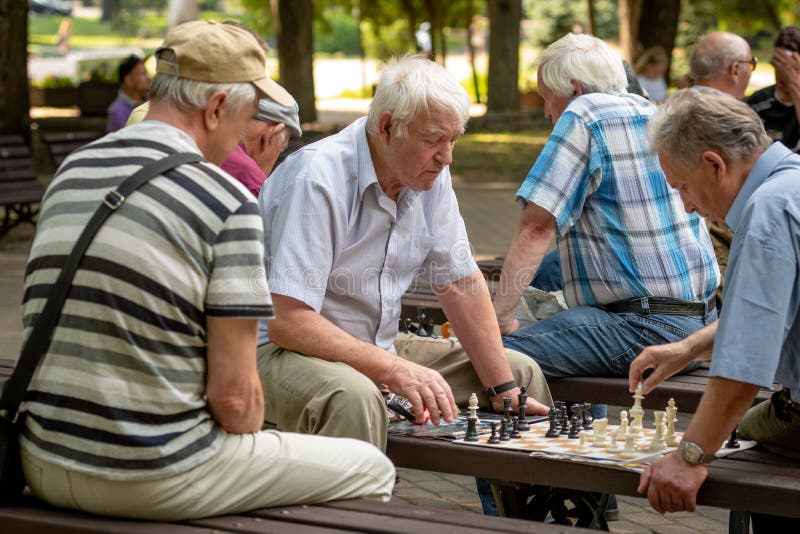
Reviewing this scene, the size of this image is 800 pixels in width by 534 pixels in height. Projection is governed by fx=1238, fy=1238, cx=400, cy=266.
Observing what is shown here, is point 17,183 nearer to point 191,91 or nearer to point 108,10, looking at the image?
point 191,91

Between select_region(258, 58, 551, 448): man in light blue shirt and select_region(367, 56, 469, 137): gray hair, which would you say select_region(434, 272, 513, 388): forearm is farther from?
select_region(367, 56, 469, 137): gray hair

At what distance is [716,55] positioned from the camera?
7.27 meters

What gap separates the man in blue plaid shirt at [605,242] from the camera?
4.39 meters

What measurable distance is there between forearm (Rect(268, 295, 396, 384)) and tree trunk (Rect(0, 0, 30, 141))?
12.6 m

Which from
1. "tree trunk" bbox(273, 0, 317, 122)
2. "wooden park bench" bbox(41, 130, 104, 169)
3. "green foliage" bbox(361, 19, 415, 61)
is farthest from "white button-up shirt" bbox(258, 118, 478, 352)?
"green foliage" bbox(361, 19, 415, 61)

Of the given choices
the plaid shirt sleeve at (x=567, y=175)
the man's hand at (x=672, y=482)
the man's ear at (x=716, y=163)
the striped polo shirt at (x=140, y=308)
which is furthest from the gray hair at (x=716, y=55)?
the striped polo shirt at (x=140, y=308)

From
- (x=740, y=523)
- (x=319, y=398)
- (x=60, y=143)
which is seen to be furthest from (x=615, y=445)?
(x=60, y=143)

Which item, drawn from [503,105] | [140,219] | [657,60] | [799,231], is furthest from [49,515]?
[503,105]

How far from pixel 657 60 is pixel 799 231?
457 inches

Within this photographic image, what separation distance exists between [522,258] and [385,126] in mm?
1116

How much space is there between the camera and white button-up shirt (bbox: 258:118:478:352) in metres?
3.66

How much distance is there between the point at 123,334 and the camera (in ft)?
8.49

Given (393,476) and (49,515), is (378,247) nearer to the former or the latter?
(393,476)

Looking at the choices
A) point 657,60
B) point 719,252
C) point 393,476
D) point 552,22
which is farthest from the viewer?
point 552,22
